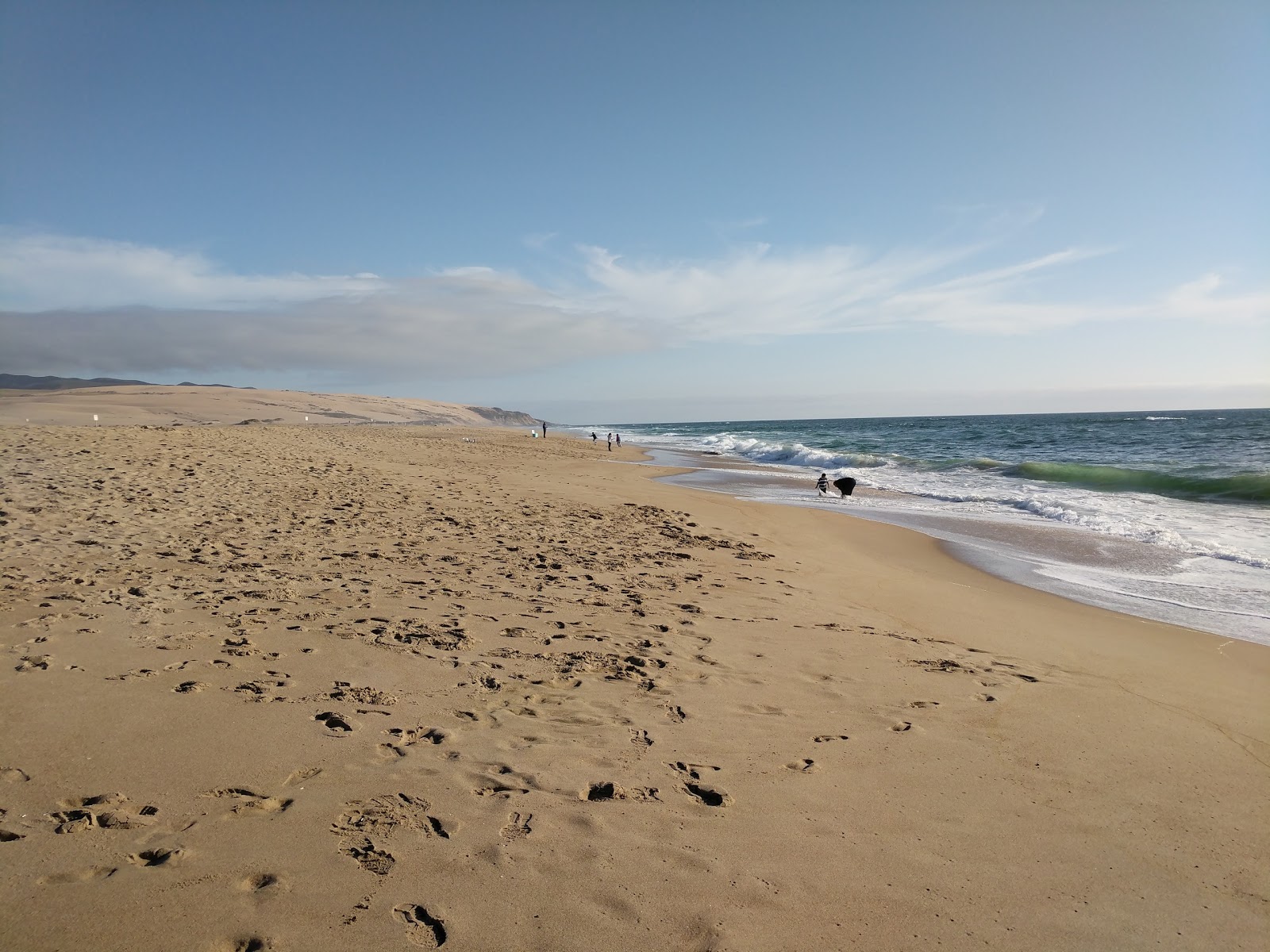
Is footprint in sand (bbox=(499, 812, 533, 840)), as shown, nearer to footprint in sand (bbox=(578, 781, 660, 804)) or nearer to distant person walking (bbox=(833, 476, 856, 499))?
footprint in sand (bbox=(578, 781, 660, 804))

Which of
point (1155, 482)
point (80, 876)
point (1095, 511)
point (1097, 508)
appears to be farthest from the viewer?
point (1155, 482)

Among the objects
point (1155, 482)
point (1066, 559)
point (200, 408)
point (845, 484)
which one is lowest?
point (1066, 559)

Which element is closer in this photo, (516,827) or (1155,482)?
(516,827)

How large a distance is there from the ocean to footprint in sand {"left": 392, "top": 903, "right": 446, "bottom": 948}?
8.05m

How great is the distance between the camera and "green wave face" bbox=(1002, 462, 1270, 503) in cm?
1780

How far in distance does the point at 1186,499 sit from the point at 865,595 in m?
15.4

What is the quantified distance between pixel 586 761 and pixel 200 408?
6353 cm

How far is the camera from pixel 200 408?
5497 cm

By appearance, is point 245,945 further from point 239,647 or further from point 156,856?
point 239,647

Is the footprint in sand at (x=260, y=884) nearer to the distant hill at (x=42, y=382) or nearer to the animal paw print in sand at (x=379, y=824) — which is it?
the animal paw print in sand at (x=379, y=824)

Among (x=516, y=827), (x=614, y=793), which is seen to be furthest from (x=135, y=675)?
(x=614, y=793)

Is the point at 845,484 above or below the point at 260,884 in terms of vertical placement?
above

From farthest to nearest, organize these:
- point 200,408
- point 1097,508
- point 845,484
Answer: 1. point 200,408
2. point 845,484
3. point 1097,508

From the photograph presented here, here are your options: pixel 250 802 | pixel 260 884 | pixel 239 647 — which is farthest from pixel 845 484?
pixel 260 884
